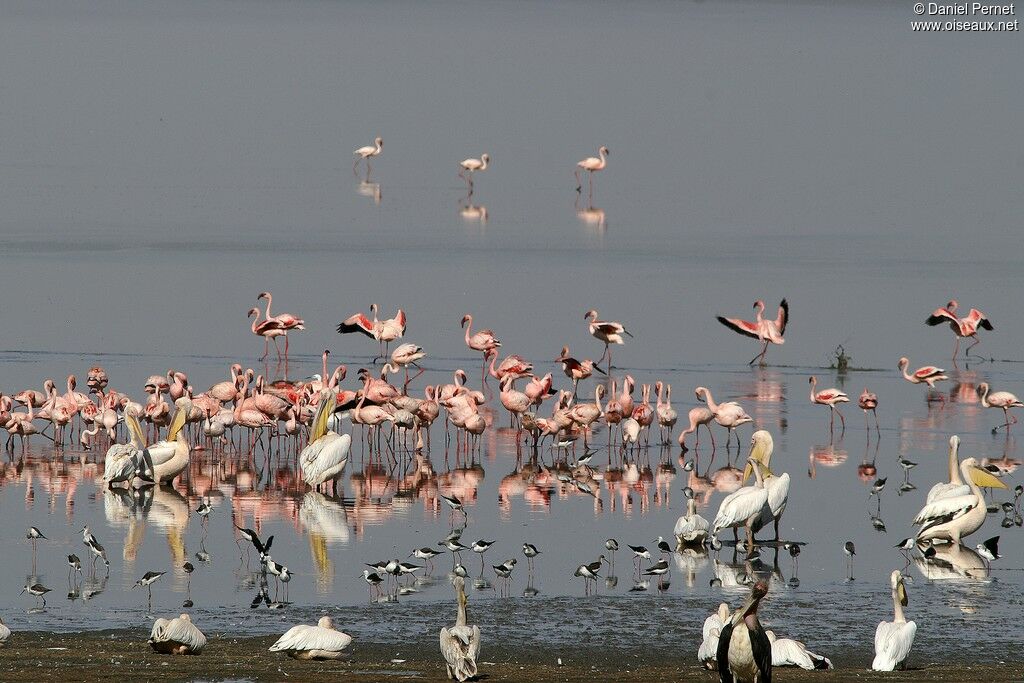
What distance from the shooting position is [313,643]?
870 centimetres

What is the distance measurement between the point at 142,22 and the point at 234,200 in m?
55.6

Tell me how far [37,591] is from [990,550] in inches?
226

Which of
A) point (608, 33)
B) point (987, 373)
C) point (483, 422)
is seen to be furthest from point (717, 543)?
point (608, 33)

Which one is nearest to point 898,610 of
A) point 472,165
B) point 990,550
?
point 990,550

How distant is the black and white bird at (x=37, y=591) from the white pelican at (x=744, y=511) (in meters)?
4.21

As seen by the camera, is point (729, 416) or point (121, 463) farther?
point (729, 416)

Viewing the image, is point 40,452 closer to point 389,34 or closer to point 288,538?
point 288,538

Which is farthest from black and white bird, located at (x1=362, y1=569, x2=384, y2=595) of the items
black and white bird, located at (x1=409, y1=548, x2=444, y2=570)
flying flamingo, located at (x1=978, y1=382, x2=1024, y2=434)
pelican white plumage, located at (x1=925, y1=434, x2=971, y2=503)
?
flying flamingo, located at (x1=978, y1=382, x2=1024, y2=434)

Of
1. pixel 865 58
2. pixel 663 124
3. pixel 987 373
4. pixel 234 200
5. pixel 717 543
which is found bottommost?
pixel 717 543

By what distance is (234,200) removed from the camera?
123 ft

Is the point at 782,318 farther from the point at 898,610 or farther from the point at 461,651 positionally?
the point at 461,651

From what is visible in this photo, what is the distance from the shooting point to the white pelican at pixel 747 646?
24.0 ft

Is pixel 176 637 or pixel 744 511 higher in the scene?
pixel 744 511

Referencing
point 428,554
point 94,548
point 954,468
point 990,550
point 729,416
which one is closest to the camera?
point 94,548
